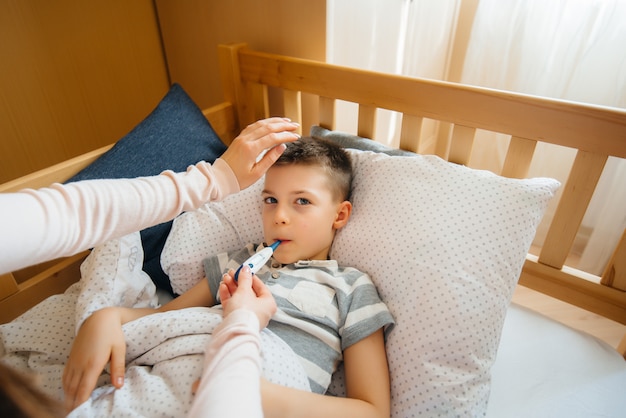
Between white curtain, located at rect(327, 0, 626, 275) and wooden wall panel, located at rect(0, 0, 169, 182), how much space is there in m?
0.78

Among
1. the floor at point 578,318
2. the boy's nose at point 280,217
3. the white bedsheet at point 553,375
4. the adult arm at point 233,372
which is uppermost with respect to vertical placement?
the adult arm at point 233,372

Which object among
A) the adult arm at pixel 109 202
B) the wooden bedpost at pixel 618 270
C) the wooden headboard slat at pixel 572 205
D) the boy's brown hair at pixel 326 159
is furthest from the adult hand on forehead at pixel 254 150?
the wooden bedpost at pixel 618 270

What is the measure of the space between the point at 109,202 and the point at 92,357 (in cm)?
28

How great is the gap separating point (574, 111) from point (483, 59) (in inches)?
31.3

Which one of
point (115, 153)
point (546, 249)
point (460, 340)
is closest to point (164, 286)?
point (115, 153)

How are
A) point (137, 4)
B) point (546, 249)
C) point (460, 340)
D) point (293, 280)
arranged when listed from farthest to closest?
point (137, 4)
point (546, 249)
point (293, 280)
point (460, 340)

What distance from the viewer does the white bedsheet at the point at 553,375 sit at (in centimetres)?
76

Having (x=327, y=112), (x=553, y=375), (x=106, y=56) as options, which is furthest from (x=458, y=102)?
(x=106, y=56)

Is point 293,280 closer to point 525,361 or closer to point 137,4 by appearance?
point 525,361

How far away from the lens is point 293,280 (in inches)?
32.7

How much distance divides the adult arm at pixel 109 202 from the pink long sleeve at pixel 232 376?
233mm

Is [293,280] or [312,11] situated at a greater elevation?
[312,11]

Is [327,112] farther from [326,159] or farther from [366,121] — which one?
[326,159]

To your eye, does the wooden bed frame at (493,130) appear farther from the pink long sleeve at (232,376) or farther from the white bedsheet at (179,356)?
the pink long sleeve at (232,376)
